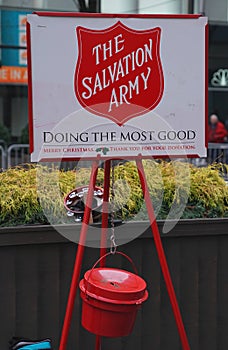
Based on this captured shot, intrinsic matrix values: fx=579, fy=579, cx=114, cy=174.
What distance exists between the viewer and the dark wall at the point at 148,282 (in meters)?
3.59

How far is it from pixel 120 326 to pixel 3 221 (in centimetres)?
114

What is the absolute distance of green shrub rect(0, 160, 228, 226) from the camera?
379cm

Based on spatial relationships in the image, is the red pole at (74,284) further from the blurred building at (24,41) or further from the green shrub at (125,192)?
the blurred building at (24,41)

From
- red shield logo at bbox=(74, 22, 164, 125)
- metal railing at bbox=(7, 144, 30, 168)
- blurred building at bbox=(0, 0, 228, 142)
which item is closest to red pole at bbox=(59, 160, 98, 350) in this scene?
red shield logo at bbox=(74, 22, 164, 125)

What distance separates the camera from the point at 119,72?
3.17 metres

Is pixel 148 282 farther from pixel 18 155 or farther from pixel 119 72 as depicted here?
pixel 18 155

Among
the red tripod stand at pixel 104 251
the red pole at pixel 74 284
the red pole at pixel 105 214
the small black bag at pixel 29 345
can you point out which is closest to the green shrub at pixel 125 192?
the red pole at pixel 105 214

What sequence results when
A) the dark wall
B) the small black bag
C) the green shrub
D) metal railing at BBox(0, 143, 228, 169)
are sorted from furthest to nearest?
1. metal railing at BBox(0, 143, 228, 169)
2. the green shrub
3. the dark wall
4. the small black bag

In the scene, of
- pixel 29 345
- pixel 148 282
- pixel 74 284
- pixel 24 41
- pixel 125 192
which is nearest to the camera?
pixel 74 284

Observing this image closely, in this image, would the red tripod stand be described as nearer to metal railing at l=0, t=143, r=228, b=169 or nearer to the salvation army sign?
the salvation army sign

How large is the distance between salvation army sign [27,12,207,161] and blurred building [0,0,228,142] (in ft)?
25.2

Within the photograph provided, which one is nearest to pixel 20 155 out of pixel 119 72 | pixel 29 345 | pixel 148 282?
pixel 148 282

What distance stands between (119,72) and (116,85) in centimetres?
8

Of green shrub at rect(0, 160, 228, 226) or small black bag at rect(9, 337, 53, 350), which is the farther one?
green shrub at rect(0, 160, 228, 226)
